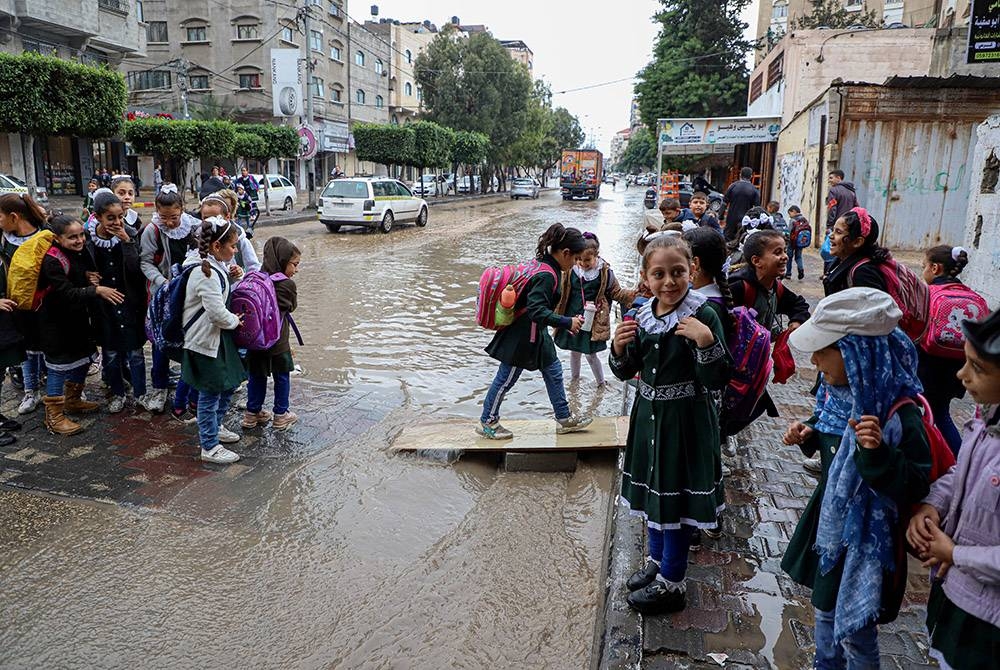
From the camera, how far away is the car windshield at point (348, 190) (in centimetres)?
2094

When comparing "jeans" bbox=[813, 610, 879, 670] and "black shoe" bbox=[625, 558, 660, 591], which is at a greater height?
"jeans" bbox=[813, 610, 879, 670]

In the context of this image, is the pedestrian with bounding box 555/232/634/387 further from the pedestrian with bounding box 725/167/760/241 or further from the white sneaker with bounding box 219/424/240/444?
the pedestrian with bounding box 725/167/760/241

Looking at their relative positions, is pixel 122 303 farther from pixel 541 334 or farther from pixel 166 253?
pixel 541 334

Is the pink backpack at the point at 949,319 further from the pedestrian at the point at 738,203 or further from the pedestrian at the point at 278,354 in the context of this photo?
the pedestrian at the point at 738,203

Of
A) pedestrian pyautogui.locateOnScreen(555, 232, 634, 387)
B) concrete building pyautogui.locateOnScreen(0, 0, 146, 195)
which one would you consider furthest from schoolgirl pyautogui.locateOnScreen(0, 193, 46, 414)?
concrete building pyautogui.locateOnScreen(0, 0, 146, 195)

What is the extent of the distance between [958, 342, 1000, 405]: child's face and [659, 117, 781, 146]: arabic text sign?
22.3 metres

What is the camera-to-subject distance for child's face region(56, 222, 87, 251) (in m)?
5.35

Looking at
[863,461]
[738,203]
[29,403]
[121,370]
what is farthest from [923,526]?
[738,203]

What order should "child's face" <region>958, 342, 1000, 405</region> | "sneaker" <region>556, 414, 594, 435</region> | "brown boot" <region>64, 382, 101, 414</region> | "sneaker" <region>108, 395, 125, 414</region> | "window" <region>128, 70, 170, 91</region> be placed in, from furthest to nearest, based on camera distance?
"window" <region>128, 70, 170, 91</region>
"sneaker" <region>108, 395, 125, 414</region>
"brown boot" <region>64, 382, 101, 414</region>
"sneaker" <region>556, 414, 594, 435</region>
"child's face" <region>958, 342, 1000, 405</region>

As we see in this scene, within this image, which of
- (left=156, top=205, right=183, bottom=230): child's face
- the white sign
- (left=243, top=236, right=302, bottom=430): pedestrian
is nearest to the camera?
(left=243, top=236, right=302, bottom=430): pedestrian

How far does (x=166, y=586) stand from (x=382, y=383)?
11.9 ft

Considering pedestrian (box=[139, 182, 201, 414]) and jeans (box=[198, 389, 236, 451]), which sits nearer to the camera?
jeans (box=[198, 389, 236, 451])

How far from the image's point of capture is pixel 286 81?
1193 inches

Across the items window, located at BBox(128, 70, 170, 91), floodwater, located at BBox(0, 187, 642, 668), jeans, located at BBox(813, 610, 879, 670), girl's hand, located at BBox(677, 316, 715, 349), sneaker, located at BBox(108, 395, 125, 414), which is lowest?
floodwater, located at BBox(0, 187, 642, 668)
